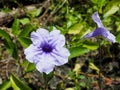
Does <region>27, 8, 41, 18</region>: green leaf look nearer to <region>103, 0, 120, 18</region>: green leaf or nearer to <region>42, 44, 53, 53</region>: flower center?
<region>103, 0, 120, 18</region>: green leaf

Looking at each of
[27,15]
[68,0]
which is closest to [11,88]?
[27,15]

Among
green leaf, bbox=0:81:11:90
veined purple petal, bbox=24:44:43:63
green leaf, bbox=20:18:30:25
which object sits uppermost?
green leaf, bbox=20:18:30:25

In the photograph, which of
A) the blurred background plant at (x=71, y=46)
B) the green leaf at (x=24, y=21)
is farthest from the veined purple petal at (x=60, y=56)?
the green leaf at (x=24, y=21)

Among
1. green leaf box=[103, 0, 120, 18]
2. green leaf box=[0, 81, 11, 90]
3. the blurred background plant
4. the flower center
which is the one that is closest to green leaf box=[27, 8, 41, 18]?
the blurred background plant

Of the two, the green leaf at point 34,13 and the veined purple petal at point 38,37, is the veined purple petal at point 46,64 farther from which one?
the green leaf at point 34,13

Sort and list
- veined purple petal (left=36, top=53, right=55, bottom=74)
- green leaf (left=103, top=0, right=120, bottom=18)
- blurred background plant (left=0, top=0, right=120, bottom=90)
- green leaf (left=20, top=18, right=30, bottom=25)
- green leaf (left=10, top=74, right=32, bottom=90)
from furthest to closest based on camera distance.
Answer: green leaf (left=20, top=18, right=30, bottom=25) → green leaf (left=103, top=0, right=120, bottom=18) → blurred background plant (left=0, top=0, right=120, bottom=90) → green leaf (left=10, top=74, right=32, bottom=90) → veined purple petal (left=36, top=53, right=55, bottom=74)

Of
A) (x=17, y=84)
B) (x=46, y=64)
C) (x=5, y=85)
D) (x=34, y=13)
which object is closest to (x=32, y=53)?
(x=46, y=64)

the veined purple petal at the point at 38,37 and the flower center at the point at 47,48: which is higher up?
the veined purple petal at the point at 38,37

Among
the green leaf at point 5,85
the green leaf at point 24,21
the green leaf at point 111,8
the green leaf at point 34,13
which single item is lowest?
the green leaf at point 5,85

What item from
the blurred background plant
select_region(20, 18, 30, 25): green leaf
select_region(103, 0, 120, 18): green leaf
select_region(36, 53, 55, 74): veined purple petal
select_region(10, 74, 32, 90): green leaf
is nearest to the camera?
select_region(36, 53, 55, 74): veined purple petal
